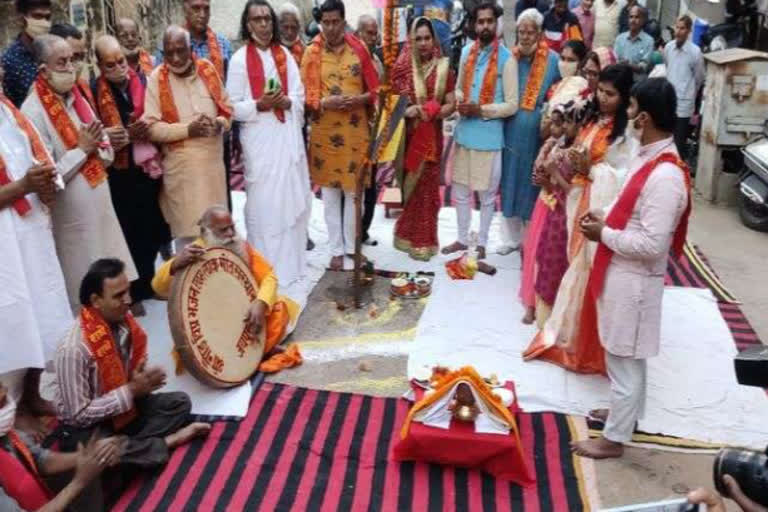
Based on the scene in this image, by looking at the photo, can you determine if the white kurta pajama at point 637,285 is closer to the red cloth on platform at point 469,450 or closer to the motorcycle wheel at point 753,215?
the red cloth on platform at point 469,450

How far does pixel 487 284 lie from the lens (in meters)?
5.41

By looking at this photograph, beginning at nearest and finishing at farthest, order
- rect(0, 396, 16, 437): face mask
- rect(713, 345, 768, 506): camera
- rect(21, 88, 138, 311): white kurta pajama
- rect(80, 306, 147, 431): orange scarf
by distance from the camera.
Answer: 1. rect(713, 345, 768, 506): camera
2. rect(0, 396, 16, 437): face mask
3. rect(80, 306, 147, 431): orange scarf
4. rect(21, 88, 138, 311): white kurta pajama

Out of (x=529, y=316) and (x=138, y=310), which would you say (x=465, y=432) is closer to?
(x=529, y=316)

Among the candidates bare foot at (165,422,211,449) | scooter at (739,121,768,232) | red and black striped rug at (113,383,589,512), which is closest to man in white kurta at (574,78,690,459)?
red and black striped rug at (113,383,589,512)

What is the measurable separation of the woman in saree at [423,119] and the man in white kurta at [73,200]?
214 cm

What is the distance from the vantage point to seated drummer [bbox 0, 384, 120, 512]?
2422 millimetres

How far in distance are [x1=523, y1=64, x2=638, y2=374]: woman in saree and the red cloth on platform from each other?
100 centimetres

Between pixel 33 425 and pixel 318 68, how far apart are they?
2933 millimetres

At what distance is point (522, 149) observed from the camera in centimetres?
550

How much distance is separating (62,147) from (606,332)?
113 inches

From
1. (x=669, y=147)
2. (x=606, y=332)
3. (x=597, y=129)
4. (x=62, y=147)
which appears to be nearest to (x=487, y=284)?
(x=597, y=129)

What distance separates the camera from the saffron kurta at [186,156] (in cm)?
463

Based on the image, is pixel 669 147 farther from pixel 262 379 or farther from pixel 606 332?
pixel 262 379

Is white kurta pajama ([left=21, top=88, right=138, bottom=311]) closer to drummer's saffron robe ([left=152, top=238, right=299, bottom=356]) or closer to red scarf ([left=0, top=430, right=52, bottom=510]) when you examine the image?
drummer's saffron robe ([left=152, top=238, right=299, bottom=356])
